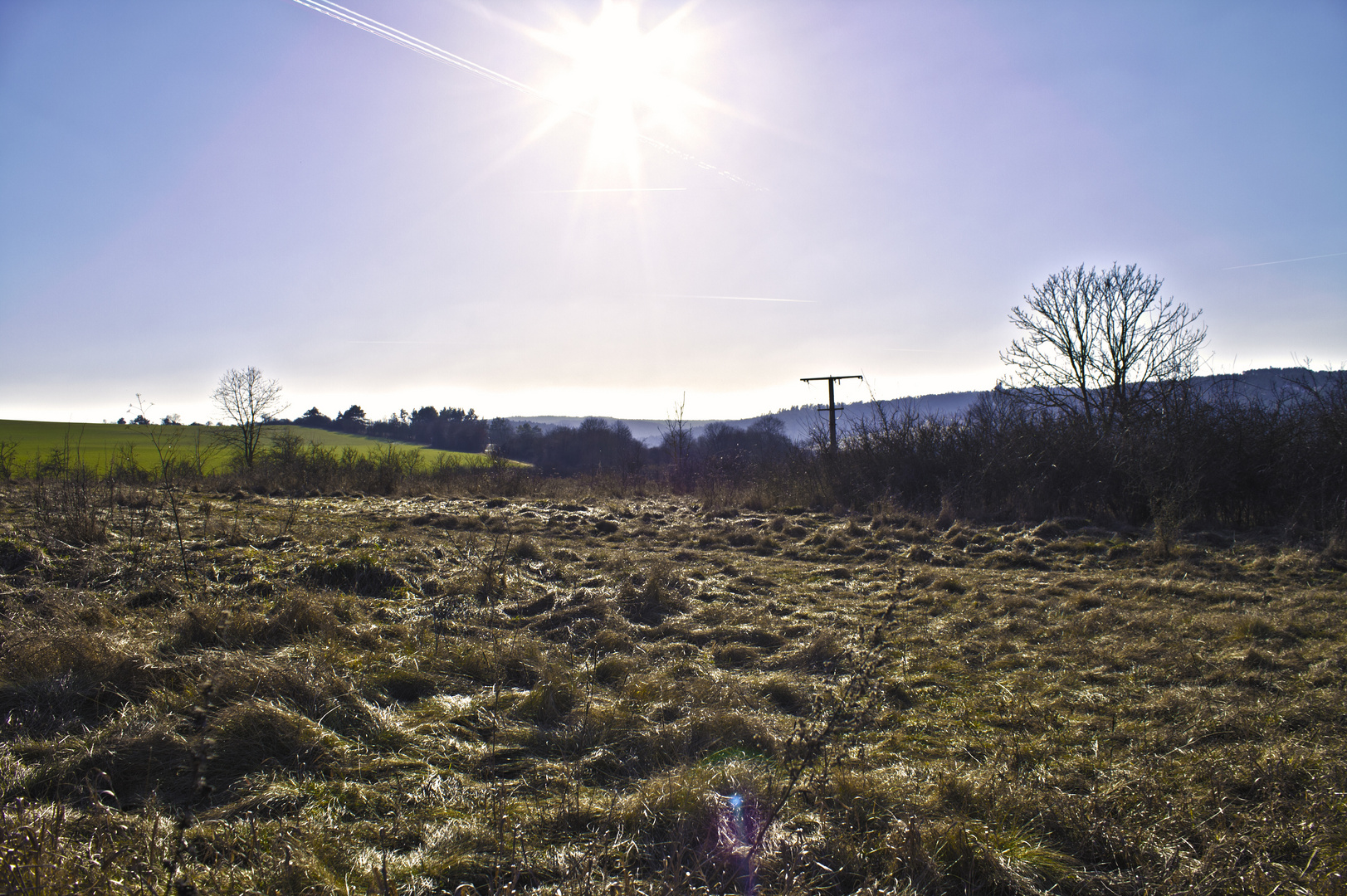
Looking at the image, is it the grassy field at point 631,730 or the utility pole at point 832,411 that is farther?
the utility pole at point 832,411

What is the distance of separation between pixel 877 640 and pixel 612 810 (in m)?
3.43

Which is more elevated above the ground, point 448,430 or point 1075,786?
point 448,430

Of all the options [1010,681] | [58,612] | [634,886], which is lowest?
[1010,681]

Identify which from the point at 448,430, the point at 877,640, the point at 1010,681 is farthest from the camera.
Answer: the point at 448,430

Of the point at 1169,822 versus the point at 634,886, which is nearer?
the point at 634,886

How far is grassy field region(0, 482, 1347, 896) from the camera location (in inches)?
87.3

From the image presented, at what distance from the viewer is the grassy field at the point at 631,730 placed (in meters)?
2.22

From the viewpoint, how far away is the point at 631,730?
3.37m

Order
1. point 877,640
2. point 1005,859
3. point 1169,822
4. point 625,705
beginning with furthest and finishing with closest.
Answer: point 877,640 → point 625,705 → point 1169,822 → point 1005,859

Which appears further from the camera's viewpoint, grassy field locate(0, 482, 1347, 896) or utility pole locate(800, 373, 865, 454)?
utility pole locate(800, 373, 865, 454)

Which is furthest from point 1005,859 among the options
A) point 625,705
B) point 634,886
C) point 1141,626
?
point 1141,626

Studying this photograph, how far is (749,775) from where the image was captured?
2.82 meters

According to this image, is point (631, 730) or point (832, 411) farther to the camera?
point (832, 411)

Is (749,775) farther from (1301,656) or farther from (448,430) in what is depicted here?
(448,430)
